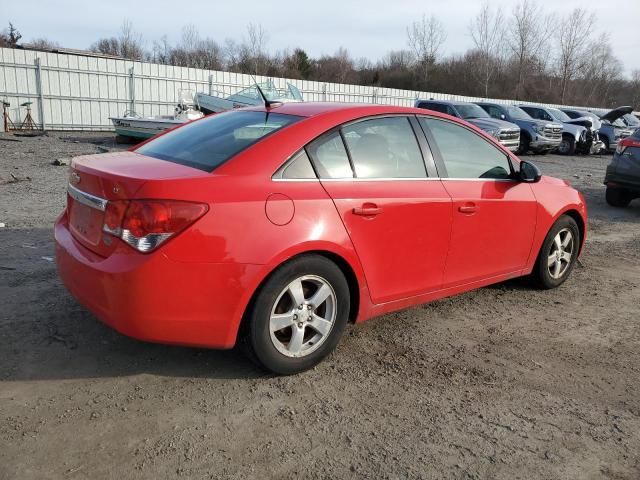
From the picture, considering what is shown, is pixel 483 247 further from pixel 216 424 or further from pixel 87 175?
pixel 87 175

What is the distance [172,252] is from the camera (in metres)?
2.65

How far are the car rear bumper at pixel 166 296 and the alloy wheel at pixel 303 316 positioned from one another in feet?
0.92

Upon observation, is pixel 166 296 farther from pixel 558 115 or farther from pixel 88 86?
pixel 558 115

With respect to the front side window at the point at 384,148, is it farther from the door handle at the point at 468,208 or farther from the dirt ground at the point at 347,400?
the dirt ground at the point at 347,400

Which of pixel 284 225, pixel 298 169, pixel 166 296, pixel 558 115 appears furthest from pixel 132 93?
pixel 166 296

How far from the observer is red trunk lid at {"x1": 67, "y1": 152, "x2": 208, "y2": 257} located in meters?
2.76

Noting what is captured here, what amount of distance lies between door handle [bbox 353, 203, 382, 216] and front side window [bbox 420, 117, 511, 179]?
818 millimetres

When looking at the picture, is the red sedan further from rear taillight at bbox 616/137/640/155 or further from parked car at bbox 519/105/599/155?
parked car at bbox 519/105/599/155

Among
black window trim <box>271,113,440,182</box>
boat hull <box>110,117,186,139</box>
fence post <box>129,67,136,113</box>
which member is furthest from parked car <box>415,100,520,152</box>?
black window trim <box>271,113,440,182</box>

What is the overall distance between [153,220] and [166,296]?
1.25 ft

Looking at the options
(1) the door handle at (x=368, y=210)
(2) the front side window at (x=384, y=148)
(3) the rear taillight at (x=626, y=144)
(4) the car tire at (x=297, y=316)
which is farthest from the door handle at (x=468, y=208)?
(3) the rear taillight at (x=626, y=144)

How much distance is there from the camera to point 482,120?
17.4 m

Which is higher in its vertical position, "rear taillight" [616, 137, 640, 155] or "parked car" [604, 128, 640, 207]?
"rear taillight" [616, 137, 640, 155]

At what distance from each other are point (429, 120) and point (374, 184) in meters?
0.84
